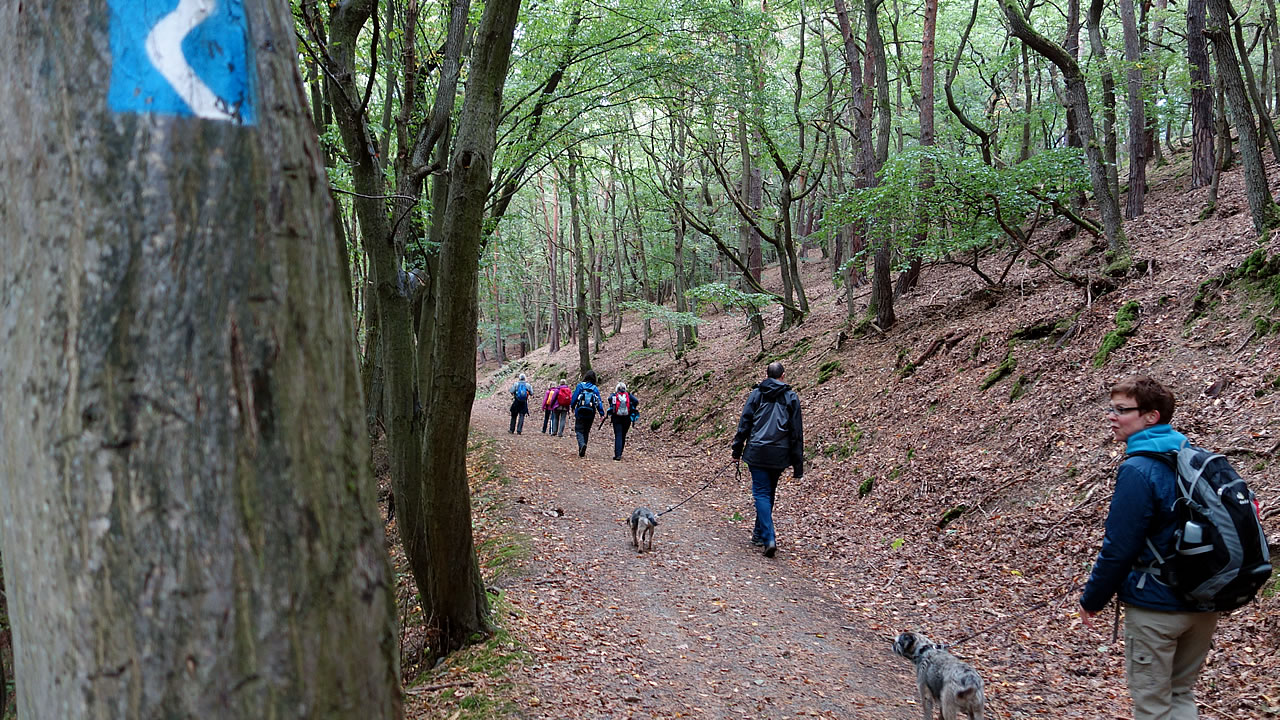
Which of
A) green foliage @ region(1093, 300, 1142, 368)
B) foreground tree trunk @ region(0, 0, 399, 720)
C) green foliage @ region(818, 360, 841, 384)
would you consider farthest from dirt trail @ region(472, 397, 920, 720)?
green foliage @ region(1093, 300, 1142, 368)

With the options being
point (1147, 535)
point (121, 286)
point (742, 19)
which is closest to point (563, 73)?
point (742, 19)

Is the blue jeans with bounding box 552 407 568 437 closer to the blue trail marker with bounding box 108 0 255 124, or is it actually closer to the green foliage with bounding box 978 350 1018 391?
the green foliage with bounding box 978 350 1018 391

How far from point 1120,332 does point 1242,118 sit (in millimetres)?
3058

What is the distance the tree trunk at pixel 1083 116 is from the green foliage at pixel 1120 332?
1866 mm

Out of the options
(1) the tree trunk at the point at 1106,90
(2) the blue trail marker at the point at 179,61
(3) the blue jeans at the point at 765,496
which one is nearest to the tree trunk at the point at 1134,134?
(1) the tree trunk at the point at 1106,90

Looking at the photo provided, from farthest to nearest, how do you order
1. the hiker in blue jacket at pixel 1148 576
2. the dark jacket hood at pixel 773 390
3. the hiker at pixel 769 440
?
the dark jacket hood at pixel 773 390 < the hiker at pixel 769 440 < the hiker in blue jacket at pixel 1148 576

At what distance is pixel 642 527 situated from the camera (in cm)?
779

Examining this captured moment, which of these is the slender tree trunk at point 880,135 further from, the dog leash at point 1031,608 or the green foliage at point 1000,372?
the dog leash at point 1031,608

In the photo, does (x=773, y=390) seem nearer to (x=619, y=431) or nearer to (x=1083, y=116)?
(x=619, y=431)

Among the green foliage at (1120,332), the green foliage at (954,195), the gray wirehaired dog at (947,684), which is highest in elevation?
the green foliage at (954,195)

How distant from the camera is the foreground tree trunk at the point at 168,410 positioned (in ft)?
3.47

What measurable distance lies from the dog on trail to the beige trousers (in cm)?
493

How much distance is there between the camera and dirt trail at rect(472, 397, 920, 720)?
464cm

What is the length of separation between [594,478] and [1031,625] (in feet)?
24.5
